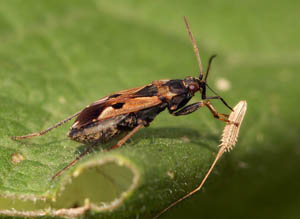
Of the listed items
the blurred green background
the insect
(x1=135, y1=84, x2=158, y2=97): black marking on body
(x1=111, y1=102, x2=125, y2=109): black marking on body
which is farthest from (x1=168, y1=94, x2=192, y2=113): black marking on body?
(x1=111, y1=102, x2=125, y2=109): black marking on body

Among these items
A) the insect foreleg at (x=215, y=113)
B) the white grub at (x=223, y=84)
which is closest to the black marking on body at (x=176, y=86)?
the insect foreleg at (x=215, y=113)

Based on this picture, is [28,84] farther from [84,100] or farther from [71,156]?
[71,156]

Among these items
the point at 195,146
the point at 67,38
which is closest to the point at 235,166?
the point at 195,146

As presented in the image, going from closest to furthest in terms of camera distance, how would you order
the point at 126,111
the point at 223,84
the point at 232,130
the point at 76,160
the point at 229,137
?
the point at 76,160 → the point at 126,111 → the point at 229,137 → the point at 232,130 → the point at 223,84

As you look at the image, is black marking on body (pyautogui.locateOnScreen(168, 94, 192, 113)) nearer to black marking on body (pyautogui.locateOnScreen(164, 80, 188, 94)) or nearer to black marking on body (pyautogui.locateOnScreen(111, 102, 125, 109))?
black marking on body (pyautogui.locateOnScreen(164, 80, 188, 94))

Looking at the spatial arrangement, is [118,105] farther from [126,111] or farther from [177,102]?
[177,102]

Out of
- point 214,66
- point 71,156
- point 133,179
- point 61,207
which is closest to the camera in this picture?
point 133,179

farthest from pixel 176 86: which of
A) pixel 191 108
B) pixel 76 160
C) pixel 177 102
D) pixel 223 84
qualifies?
pixel 223 84
